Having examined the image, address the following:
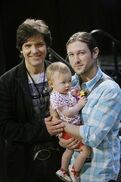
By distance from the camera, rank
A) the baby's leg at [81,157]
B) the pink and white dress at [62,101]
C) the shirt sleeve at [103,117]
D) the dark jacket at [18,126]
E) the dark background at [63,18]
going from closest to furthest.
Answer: the shirt sleeve at [103,117] → the baby's leg at [81,157] → the pink and white dress at [62,101] → the dark jacket at [18,126] → the dark background at [63,18]

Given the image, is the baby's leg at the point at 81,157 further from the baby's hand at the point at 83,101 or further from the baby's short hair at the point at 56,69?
the baby's short hair at the point at 56,69

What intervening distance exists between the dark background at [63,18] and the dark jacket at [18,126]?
539 centimetres

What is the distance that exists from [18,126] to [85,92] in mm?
661

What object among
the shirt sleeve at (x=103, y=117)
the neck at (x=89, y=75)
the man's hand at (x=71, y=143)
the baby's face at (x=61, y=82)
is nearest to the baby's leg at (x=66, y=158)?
the man's hand at (x=71, y=143)

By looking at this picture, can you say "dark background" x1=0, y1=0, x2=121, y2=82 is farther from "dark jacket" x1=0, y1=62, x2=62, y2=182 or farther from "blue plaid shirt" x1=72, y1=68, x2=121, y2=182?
"blue plaid shirt" x1=72, y1=68, x2=121, y2=182

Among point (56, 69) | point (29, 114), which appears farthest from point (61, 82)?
point (29, 114)

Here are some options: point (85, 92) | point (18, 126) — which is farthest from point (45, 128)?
point (85, 92)

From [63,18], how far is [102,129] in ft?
24.5

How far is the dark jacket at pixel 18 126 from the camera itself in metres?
3.90

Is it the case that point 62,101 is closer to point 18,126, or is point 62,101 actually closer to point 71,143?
point 71,143

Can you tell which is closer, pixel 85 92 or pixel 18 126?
pixel 85 92

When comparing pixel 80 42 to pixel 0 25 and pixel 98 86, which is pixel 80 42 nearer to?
pixel 98 86

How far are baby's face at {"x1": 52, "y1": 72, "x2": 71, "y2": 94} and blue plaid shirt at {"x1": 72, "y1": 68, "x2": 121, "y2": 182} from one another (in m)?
0.18

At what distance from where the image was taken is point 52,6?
10.3m
